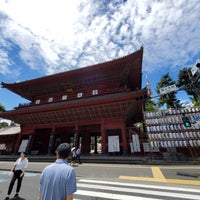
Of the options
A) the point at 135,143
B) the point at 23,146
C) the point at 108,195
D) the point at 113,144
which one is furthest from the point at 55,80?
the point at 108,195

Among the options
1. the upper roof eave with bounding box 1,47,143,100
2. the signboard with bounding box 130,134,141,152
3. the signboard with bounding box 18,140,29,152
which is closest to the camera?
the signboard with bounding box 130,134,141,152

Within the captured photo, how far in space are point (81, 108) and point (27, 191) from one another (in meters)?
10.1

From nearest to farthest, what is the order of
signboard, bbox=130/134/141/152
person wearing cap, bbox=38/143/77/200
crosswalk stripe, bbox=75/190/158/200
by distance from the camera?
person wearing cap, bbox=38/143/77/200, crosswalk stripe, bbox=75/190/158/200, signboard, bbox=130/134/141/152

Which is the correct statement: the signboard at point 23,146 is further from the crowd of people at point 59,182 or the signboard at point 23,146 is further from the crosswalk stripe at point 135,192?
the crowd of people at point 59,182

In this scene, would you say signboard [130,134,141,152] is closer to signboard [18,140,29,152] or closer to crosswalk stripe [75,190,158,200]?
crosswalk stripe [75,190,158,200]

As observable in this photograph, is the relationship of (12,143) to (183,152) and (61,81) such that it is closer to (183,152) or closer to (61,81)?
(61,81)

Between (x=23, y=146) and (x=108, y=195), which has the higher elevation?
(x=23, y=146)

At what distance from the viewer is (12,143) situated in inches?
822

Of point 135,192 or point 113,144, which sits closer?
point 135,192

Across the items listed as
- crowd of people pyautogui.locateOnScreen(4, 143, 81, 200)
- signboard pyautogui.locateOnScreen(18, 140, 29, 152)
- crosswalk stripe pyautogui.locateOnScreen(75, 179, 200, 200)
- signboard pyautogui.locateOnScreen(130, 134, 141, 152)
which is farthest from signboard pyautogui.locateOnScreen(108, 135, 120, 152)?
crowd of people pyautogui.locateOnScreen(4, 143, 81, 200)

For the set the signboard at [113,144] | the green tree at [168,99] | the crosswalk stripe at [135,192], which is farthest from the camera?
the green tree at [168,99]

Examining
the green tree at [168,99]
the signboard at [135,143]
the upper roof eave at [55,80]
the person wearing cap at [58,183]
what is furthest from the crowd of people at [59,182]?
the green tree at [168,99]

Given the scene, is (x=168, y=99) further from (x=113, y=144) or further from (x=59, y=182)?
(x=59, y=182)

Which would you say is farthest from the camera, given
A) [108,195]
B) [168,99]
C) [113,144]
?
[168,99]
